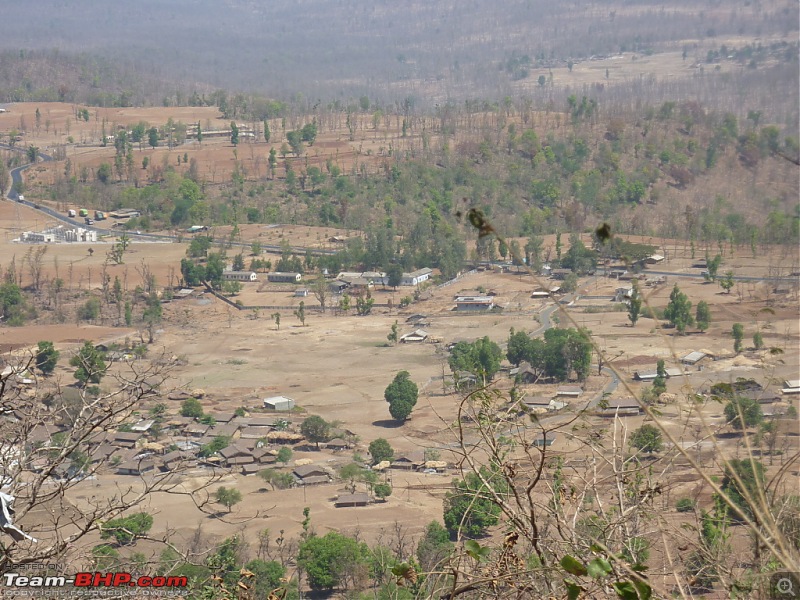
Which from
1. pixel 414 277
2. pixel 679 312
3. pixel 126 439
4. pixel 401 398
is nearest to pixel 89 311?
pixel 414 277

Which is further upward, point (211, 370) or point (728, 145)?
point (728, 145)

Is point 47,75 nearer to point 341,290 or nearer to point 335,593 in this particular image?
point 341,290

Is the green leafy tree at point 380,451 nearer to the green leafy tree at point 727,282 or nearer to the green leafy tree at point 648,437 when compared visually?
the green leafy tree at point 648,437

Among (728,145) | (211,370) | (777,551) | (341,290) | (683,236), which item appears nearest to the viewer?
(777,551)

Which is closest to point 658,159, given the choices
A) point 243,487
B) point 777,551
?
point 243,487

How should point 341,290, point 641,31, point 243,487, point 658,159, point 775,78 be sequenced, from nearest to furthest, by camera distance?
point 775,78 → point 243,487 → point 341,290 → point 658,159 → point 641,31

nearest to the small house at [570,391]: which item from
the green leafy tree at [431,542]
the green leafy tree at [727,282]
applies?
the green leafy tree at [727,282]

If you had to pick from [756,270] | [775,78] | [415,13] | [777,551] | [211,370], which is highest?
[415,13]
